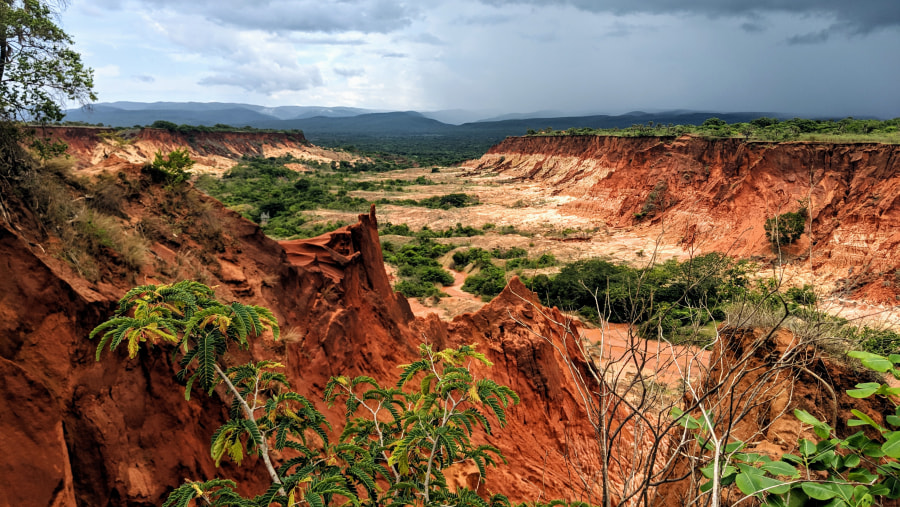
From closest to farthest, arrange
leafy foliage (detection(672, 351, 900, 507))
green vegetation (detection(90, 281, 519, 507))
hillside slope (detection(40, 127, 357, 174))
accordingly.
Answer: leafy foliage (detection(672, 351, 900, 507))
green vegetation (detection(90, 281, 519, 507))
hillside slope (detection(40, 127, 357, 174))

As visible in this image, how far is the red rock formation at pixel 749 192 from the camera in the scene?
26.1 m

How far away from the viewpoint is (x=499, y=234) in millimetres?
41719

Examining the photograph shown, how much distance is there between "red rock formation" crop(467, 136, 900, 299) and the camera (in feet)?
85.6

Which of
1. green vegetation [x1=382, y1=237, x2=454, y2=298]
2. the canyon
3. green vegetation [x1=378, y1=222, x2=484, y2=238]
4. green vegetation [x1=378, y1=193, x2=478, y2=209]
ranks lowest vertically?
green vegetation [x1=382, y1=237, x2=454, y2=298]

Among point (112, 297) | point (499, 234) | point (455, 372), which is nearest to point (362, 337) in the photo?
point (112, 297)

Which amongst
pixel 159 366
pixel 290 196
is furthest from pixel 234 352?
pixel 290 196

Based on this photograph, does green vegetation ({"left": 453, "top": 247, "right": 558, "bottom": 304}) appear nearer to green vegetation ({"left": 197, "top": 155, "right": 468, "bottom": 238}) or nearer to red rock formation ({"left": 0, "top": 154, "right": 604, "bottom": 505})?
green vegetation ({"left": 197, "top": 155, "right": 468, "bottom": 238})

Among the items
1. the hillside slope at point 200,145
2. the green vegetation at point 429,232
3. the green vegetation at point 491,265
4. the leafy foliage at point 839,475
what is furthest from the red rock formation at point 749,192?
the hillside slope at point 200,145

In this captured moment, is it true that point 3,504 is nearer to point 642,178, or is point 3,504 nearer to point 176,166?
point 176,166

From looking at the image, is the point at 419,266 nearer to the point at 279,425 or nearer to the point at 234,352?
the point at 234,352

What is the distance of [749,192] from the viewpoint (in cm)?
3509

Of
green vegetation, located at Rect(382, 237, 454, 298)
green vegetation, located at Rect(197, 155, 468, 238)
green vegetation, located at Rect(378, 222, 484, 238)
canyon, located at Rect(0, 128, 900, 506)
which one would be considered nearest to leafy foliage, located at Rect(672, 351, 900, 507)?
canyon, located at Rect(0, 128, 900, 506)

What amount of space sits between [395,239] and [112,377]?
34933mm

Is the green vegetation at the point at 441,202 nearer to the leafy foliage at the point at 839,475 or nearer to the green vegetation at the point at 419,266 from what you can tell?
the green vegetation at the point at 419,266
